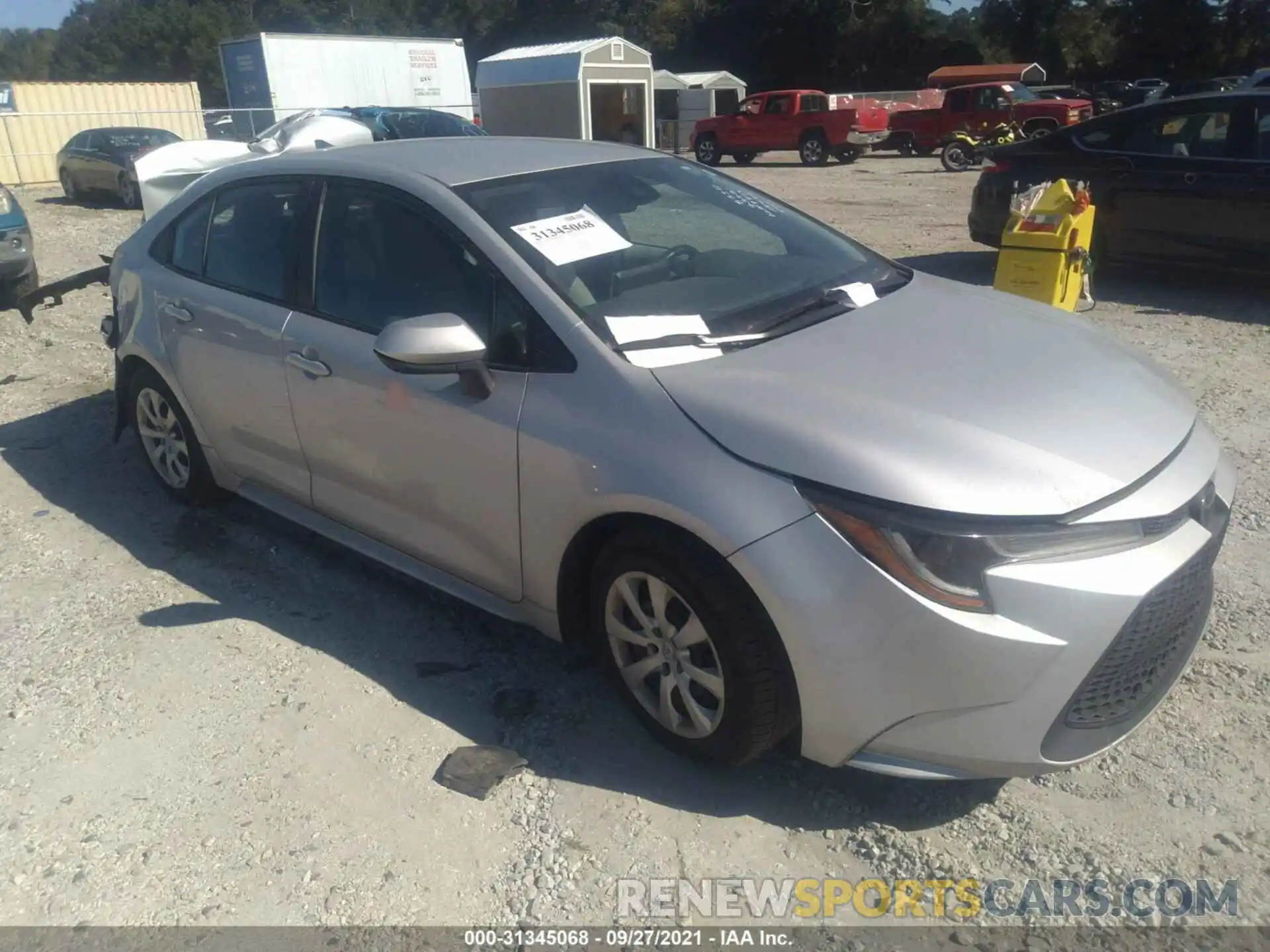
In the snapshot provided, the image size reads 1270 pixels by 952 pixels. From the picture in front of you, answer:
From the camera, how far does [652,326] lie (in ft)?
9.89

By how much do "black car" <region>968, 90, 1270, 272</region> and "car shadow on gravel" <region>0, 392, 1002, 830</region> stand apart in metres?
6.64

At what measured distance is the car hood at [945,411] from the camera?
2.43 metres

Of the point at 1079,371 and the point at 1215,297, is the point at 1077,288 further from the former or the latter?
the point at 1079,371

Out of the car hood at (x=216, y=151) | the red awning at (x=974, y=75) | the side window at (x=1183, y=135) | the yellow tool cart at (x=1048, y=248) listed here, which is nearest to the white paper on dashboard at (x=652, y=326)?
the car hood at (x=216, y=151)

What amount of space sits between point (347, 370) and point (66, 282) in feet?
12.5

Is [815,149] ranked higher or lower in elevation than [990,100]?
lower

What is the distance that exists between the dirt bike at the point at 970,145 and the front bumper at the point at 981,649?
20241 mm

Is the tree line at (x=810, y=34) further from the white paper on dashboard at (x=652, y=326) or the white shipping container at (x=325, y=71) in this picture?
the white paper on dashboard at (x=652, y=326)

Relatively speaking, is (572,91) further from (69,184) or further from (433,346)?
(433,346)

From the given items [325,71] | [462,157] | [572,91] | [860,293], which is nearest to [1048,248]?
[860,293]

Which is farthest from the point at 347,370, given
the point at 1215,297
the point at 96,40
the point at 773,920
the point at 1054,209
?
the point at 96,40

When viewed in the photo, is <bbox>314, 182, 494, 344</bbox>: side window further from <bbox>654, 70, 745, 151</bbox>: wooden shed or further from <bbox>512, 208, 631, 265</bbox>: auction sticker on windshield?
<bbox>654, 70, 745, 151</bbox>: wooden shed

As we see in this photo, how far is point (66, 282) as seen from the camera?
6254 mm

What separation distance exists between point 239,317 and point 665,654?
225 cm
